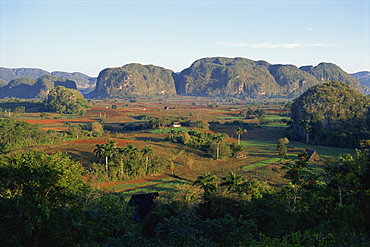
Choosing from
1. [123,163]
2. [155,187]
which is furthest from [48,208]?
[123,163]

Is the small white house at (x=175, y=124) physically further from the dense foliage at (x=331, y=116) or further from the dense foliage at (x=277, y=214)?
the dense foliage at (x=277, y=214)

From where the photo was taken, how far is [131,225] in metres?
24.8

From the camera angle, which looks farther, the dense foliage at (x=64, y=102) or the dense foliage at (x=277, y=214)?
the dense foliage at (x=64, y=102)

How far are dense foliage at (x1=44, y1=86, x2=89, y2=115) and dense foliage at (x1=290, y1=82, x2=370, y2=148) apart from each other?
7860cm

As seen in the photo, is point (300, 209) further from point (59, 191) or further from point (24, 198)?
point (24, 198)

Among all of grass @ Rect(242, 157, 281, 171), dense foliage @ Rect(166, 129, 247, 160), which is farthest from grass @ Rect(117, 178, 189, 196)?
dense foliage @ Rect(166, 129, 247, 160)

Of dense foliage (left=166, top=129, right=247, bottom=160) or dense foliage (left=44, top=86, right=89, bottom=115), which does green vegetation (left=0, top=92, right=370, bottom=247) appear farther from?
dense foliage (left=44, top=86, right=89, bottom=115)

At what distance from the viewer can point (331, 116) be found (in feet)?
232

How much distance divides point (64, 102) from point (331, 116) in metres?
96.4

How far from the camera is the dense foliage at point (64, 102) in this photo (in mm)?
123188

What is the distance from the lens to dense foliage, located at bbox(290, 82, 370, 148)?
62594 mm

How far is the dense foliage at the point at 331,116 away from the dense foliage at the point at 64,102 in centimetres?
7860

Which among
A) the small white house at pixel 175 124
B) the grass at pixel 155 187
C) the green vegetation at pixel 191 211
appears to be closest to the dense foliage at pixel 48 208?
the green vegetation at pixel 191 211

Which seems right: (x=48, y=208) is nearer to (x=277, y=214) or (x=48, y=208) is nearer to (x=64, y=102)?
(x=277, y=214)
